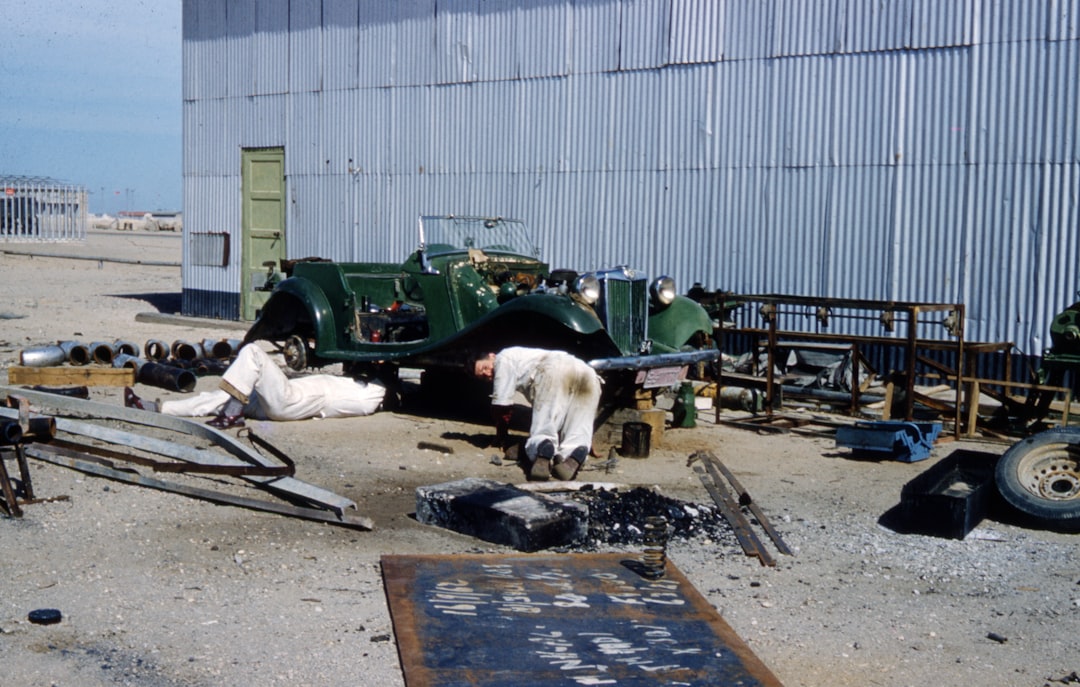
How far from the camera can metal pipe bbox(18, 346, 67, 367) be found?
11.4 m

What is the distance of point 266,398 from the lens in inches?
360

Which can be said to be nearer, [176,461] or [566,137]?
[176,461]

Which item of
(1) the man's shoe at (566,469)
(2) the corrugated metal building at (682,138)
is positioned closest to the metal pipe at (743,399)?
(2) the corrugated metal building at (682,138)

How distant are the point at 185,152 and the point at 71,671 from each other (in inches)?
672

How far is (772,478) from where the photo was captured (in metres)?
8.01

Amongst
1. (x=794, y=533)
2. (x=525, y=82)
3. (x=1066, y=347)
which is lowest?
(x=794, y=533)

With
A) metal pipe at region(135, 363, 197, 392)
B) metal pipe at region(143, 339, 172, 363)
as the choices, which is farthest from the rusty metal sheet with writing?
metal pipe at region(143, 339, 172, 363)

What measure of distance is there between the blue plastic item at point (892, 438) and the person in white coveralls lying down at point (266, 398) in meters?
3.98

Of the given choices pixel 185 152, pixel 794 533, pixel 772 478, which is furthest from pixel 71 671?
pixel 185 152

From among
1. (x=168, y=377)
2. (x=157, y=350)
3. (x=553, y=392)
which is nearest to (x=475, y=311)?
(x=553, y=392)

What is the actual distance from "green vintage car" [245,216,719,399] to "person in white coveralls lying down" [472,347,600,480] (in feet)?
1.35

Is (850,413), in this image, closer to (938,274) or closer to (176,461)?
(938,274)

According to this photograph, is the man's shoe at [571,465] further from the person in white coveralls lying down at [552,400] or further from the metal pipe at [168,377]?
the metal pipe at [168,377]

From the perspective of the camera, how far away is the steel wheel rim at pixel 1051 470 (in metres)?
6.97
